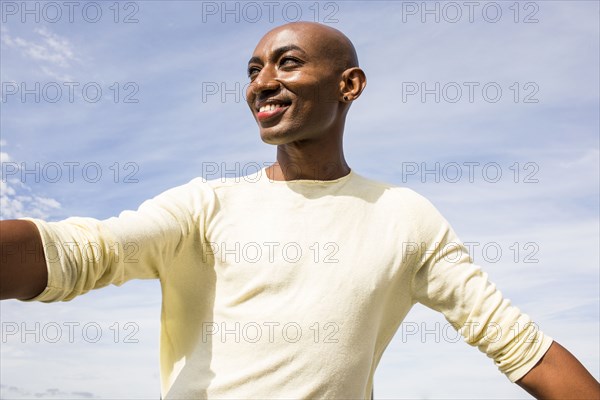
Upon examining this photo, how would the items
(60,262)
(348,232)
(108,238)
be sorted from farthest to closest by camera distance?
(348,232) → (108,238) → (60,262)

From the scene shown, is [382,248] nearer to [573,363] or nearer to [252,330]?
[252,330]

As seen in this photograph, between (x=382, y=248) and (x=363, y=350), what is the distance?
44 cm

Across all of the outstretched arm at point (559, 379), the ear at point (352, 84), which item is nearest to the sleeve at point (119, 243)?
the ear at point (352, 84)

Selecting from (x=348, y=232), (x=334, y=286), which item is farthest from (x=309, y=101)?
(x=334, y=286)

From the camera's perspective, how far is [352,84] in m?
3.48

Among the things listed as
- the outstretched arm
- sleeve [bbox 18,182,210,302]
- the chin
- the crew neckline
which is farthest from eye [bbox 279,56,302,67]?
the outstretched arm

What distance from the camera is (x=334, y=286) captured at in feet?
10.1

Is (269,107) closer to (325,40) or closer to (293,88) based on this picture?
(293,88)

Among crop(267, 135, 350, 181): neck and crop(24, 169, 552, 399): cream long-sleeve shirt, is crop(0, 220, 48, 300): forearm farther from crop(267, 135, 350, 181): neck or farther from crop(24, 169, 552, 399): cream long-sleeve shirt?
crop(267, 135, 350, 181): neck

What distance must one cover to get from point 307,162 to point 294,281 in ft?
1.98

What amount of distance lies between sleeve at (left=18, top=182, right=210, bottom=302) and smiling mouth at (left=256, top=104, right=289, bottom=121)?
1.36 ft

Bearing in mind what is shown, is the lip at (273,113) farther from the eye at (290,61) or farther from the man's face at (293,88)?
the eye at (290,61)

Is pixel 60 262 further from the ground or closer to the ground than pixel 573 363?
further from the ground

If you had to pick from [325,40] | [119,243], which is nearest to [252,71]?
[325,40]
